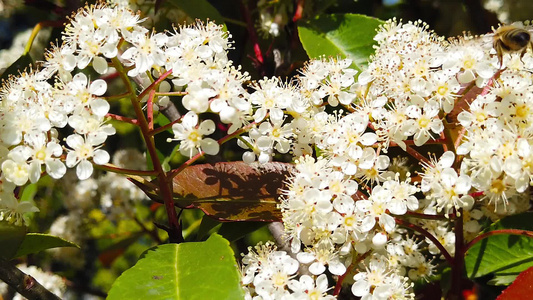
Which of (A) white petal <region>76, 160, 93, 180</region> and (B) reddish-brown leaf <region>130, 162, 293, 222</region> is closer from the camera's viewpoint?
(A) white petal <region>76, 160, 93, 180</region>

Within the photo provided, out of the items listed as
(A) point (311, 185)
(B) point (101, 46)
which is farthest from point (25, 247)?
(A) point (311, 185)

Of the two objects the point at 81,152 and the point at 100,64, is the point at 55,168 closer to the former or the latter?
the point at 81,152

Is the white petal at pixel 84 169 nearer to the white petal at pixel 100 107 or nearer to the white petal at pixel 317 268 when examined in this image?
the white petal at pixel 100 107

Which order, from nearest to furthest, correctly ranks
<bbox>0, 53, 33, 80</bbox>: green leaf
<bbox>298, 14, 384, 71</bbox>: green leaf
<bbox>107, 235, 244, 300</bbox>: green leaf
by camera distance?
<bbox>107, 235, 244, 300</bbox>: green leaf < <bbox>298, 14, 384, 71</bbox>: green leaf < <bbox>0, 53, 33, 80</bbox>: green leaf

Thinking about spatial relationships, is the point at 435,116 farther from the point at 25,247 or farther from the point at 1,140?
the point at 25,247

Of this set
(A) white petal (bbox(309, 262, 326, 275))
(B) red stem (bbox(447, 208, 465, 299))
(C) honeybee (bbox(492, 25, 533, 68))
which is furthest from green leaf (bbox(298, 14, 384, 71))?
(A) white petal (bbox(309, 262, 326, 275))

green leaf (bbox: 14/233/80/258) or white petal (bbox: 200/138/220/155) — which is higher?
white petal (bbox: 200/138/220/155)

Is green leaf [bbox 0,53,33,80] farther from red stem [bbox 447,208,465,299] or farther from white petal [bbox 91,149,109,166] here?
red stem [bbox 447,208,465,299]

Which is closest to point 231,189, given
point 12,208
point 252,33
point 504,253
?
point 12,208
